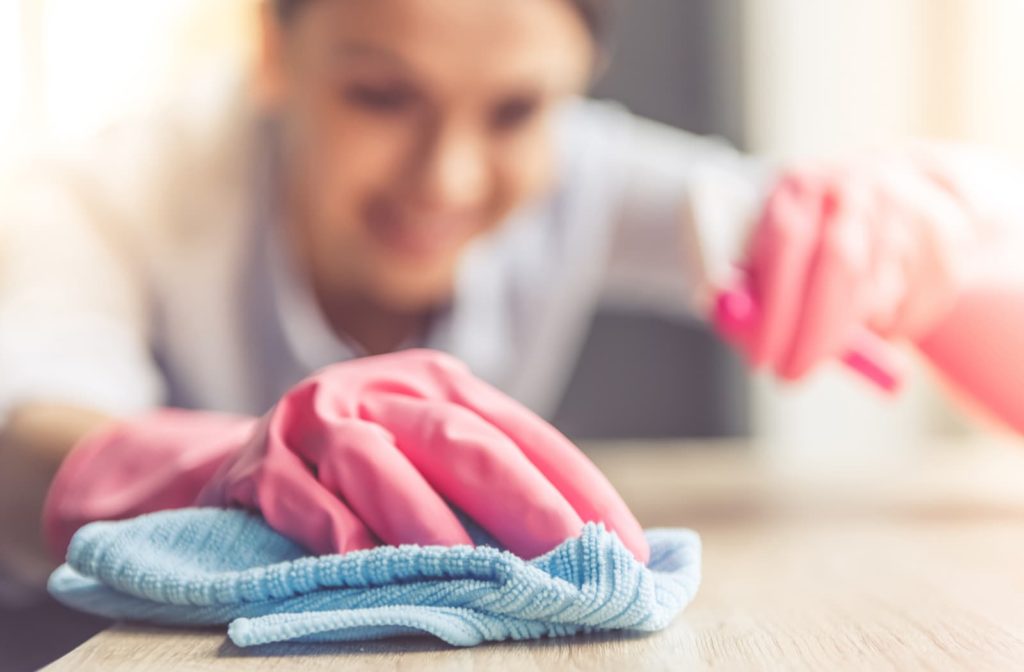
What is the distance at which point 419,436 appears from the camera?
392mm

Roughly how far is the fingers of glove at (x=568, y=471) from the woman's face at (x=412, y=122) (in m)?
0.47

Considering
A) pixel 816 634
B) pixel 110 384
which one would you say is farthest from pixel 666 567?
pixel 110 384

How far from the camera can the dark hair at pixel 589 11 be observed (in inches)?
35.3

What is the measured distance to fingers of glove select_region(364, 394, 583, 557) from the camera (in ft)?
1.20

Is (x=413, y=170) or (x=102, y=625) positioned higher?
(x=413, y=170)

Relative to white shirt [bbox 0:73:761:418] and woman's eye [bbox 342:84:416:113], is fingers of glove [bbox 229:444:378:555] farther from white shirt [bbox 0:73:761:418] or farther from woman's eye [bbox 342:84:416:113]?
woman's eye [bbox 342:84:416:113]

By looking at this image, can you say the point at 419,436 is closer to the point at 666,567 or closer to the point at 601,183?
the point at 666,567

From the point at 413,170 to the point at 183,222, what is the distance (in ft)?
0.79

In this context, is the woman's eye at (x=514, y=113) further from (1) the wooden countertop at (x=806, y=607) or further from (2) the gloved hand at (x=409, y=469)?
(2) the gloved hand at (x=409, y=469)

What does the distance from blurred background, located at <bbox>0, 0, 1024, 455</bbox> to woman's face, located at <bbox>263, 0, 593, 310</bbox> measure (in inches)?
26.8

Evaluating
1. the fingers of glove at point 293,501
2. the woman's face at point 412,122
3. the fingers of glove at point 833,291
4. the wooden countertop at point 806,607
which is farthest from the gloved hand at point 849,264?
the fingers of glove at point 293,501

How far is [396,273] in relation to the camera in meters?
1.00

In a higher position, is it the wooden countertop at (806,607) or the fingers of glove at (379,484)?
the fingers of glove at (379,484)

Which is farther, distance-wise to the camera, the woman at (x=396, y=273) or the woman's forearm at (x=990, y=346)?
the woman's forearm at (x=990, y=346)
